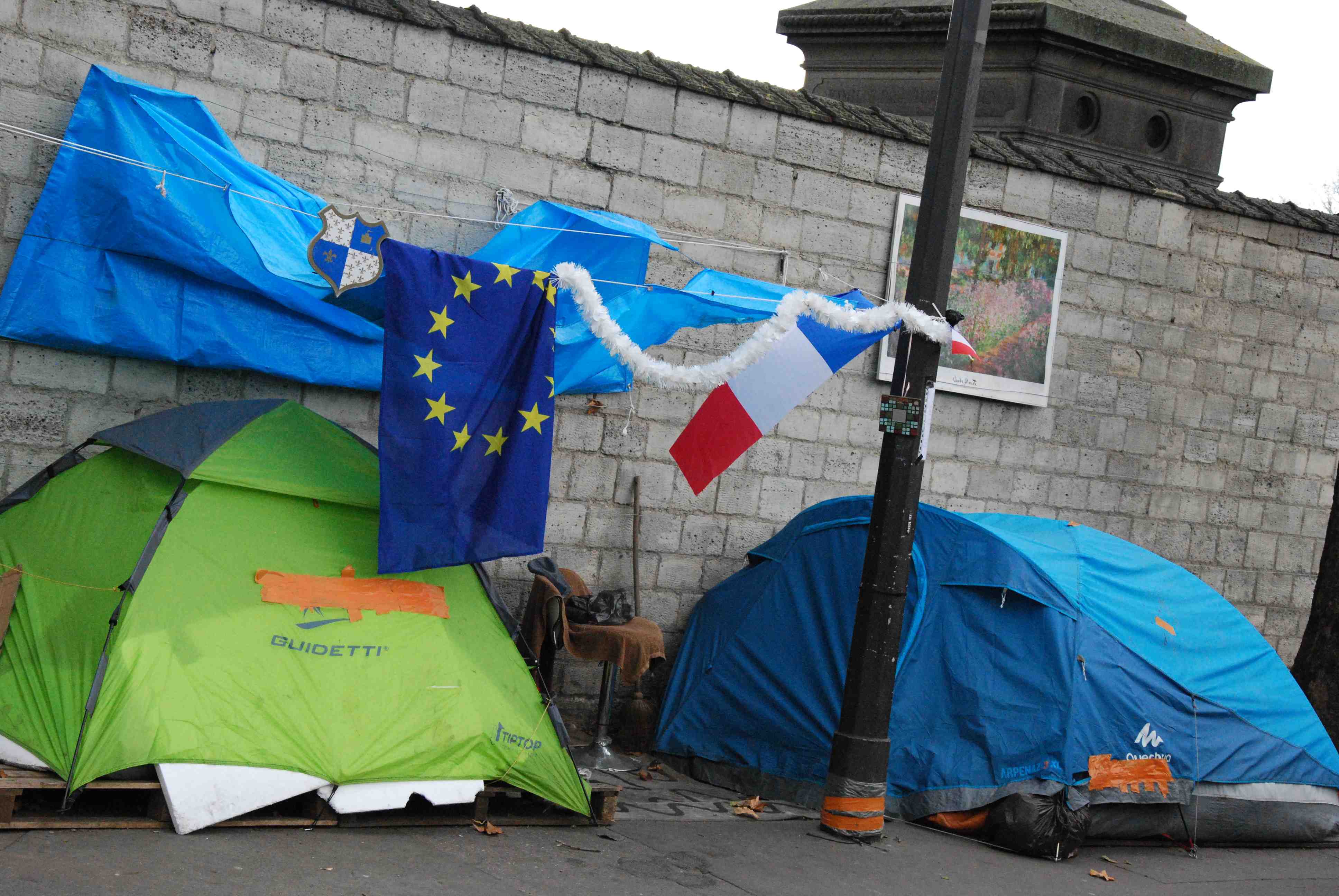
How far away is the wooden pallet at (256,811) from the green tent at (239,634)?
3.4 inches

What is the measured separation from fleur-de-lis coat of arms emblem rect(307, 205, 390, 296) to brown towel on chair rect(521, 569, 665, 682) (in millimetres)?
1836

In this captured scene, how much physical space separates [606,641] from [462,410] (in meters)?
1.47

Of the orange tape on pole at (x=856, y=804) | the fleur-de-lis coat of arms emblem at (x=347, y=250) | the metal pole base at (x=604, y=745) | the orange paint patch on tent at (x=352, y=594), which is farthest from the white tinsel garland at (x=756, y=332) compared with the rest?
the orange tape on pole at (x=856, y=804)

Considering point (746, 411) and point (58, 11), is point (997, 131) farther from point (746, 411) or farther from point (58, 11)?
point (58, 11)

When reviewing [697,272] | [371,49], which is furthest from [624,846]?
[371,49]

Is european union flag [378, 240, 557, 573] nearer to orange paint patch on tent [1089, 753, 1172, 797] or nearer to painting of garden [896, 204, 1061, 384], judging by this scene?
orange paint patch on tent [1089, 753, 1172, 797]

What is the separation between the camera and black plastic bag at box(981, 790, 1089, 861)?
5785mm

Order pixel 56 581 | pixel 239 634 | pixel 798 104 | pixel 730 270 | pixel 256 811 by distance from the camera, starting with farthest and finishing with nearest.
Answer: pixel 798 104, pixel 730 270, pixel 56 581, pixel 239 634, pixel 256 811

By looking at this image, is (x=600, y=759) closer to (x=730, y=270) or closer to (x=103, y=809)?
(x=103, y=809)

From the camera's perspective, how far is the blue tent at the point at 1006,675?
598 centimetres

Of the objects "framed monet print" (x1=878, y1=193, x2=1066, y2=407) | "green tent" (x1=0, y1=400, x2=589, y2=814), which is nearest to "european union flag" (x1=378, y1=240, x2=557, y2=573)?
"green tent" (x1=0, y1=400, x2=589, y2=814)

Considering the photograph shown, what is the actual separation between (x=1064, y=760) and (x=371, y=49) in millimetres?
4715

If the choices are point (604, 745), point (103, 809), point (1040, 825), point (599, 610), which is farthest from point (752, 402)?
point (103, 809)

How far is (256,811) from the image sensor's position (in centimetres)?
476
